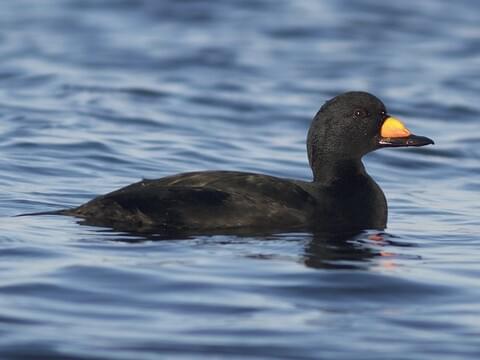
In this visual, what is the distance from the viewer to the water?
6.29 meters

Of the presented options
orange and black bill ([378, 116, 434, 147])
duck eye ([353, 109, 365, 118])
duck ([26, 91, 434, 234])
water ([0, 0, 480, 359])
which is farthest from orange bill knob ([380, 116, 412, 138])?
water ([0, 0, 480, 359])

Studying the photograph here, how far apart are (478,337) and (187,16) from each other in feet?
58.0

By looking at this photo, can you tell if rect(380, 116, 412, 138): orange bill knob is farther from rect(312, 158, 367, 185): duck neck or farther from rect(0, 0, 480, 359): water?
rect(0, 0, 480, 359): water

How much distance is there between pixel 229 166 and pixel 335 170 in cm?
304

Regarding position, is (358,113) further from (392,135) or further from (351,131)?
(392,135)

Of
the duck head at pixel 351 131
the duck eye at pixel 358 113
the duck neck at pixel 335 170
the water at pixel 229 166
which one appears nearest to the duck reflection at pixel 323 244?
the water at pixel 229 166

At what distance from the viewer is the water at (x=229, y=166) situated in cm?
629

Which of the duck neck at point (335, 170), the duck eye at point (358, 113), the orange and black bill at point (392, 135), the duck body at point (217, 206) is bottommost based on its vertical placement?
the duck body at point (217, 206)

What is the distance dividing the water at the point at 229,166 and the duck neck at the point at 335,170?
0.49m

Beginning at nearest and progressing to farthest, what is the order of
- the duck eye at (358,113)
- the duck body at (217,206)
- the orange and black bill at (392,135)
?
1. the duck body at (217,206)
2. the duck eye at (358,113)
3. the orange and black bill at (392,135)

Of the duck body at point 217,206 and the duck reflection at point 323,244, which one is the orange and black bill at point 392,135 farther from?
the duck reflection at point 323,244

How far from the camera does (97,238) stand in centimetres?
805

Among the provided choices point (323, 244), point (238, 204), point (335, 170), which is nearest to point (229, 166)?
point (335, 170)

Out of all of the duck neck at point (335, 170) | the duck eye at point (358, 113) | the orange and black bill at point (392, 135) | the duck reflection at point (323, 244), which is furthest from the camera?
the orange and black bill at point (392, 135)
